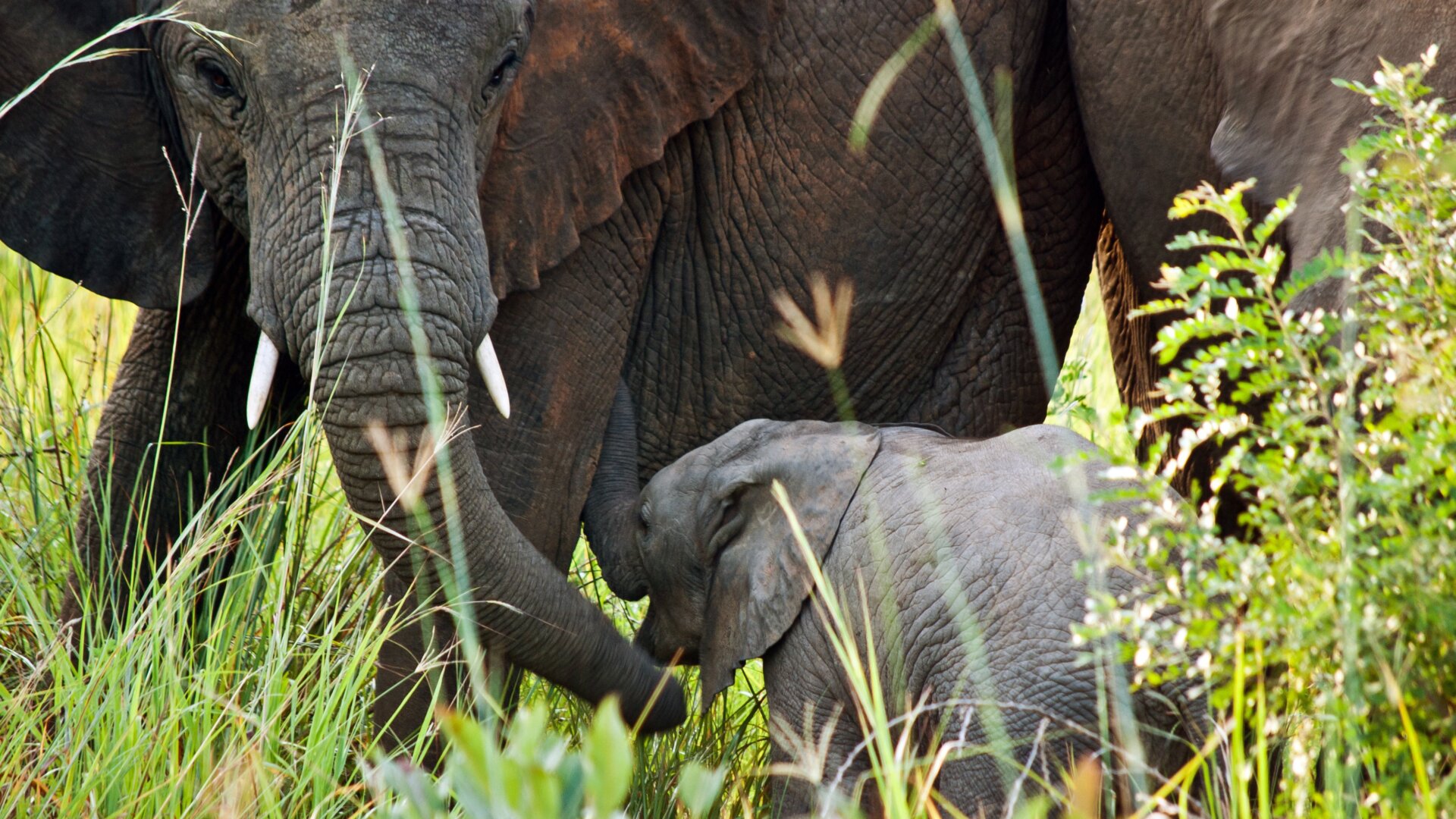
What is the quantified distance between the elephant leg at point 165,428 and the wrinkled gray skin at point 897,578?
0.90 m

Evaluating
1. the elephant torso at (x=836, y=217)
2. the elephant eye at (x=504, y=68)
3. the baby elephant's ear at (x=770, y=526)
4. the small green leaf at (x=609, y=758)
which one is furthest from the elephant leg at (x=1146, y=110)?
the small green leaf at (x=609, y=758)

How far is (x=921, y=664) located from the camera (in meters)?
2.80

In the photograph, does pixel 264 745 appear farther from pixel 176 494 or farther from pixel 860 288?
pixel 860 288

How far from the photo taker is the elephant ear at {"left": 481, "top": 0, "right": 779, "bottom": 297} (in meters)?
3.20

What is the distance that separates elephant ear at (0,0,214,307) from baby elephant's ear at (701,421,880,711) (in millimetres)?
1057

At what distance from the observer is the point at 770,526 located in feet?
10.2

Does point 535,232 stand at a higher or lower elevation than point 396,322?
higher

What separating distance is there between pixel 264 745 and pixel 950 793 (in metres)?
1.05

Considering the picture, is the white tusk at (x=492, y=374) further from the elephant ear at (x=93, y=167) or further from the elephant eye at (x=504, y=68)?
the elephant ear at (x=93, y=167)

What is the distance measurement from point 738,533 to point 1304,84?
4.10 ft

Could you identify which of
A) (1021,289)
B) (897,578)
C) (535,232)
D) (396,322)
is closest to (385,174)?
(396,322)

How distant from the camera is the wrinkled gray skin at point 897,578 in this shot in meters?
2.65

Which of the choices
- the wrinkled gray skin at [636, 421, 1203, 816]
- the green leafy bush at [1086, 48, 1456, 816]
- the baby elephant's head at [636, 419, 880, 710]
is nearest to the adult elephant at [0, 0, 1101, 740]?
the baby elephant's head at [636, 419, 880, 710]

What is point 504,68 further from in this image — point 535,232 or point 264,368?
point 264,368
